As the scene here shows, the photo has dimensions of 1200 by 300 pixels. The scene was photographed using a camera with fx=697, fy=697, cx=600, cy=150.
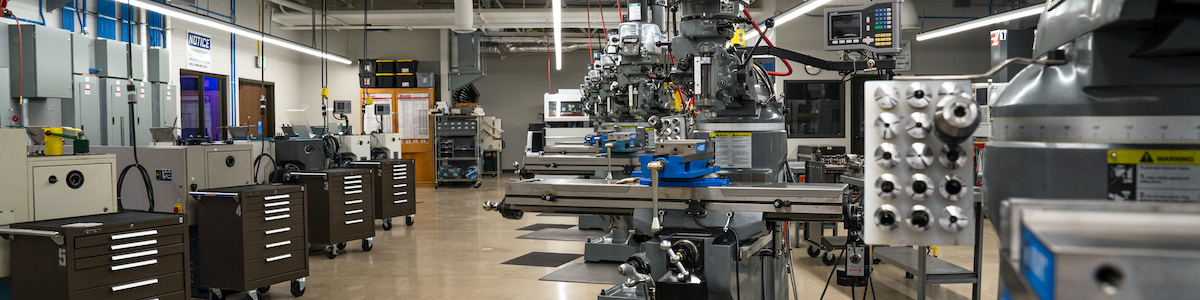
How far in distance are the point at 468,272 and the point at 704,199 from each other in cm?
291

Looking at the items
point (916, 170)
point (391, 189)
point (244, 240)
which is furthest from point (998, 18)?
point (244, 240)

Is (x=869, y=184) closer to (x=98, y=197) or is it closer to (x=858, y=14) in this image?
(x=858, y=14)

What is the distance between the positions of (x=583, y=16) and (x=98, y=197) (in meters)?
7.27

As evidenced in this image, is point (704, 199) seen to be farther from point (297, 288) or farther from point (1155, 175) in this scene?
point (297, 288)

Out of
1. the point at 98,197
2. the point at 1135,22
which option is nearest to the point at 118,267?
the point at 98,197

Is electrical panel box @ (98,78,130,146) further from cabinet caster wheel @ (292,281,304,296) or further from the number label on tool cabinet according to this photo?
cabinet caster wheel @ (292,281,304,296)

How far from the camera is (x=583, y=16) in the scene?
1003cm

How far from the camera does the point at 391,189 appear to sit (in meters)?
6.99

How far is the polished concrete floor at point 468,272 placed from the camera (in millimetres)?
4465

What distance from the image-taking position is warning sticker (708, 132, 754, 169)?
428cm

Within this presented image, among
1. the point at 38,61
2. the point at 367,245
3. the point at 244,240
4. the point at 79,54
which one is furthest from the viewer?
the point at 79,54

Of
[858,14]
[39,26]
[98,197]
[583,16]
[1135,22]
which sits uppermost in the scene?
[583,16]

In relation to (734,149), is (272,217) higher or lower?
lower

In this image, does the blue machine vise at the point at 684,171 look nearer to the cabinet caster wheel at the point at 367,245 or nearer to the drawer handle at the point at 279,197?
the drawer handle at the point at 279,197
